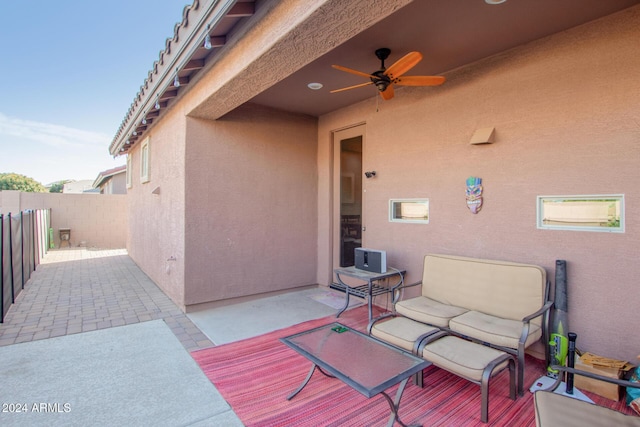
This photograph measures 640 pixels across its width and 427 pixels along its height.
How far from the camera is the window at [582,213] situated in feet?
9.50

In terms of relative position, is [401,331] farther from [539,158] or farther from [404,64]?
[404,64]

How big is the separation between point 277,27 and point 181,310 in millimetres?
4132

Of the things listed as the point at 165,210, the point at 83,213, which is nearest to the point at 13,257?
the point at 165,210

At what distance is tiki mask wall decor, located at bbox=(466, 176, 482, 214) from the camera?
3.79 m

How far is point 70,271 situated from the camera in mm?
7633

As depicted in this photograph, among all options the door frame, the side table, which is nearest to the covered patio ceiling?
the door frame

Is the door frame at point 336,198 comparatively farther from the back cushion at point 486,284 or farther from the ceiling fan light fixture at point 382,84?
the ceiling fan light fixture at point 382,84

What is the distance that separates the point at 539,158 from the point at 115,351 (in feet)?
16.4

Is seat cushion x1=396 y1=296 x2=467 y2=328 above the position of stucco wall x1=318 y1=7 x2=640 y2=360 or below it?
below

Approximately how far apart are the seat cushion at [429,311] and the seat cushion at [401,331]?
0.55ft

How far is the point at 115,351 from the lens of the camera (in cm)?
341

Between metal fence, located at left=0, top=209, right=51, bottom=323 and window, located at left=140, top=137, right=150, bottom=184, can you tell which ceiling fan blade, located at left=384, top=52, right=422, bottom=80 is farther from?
window, located at left=140, top=137, right=150, bottom=184

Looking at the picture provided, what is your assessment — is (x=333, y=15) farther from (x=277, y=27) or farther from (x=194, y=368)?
(x=194, y=368)

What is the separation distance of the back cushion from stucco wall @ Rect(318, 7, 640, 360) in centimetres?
25
